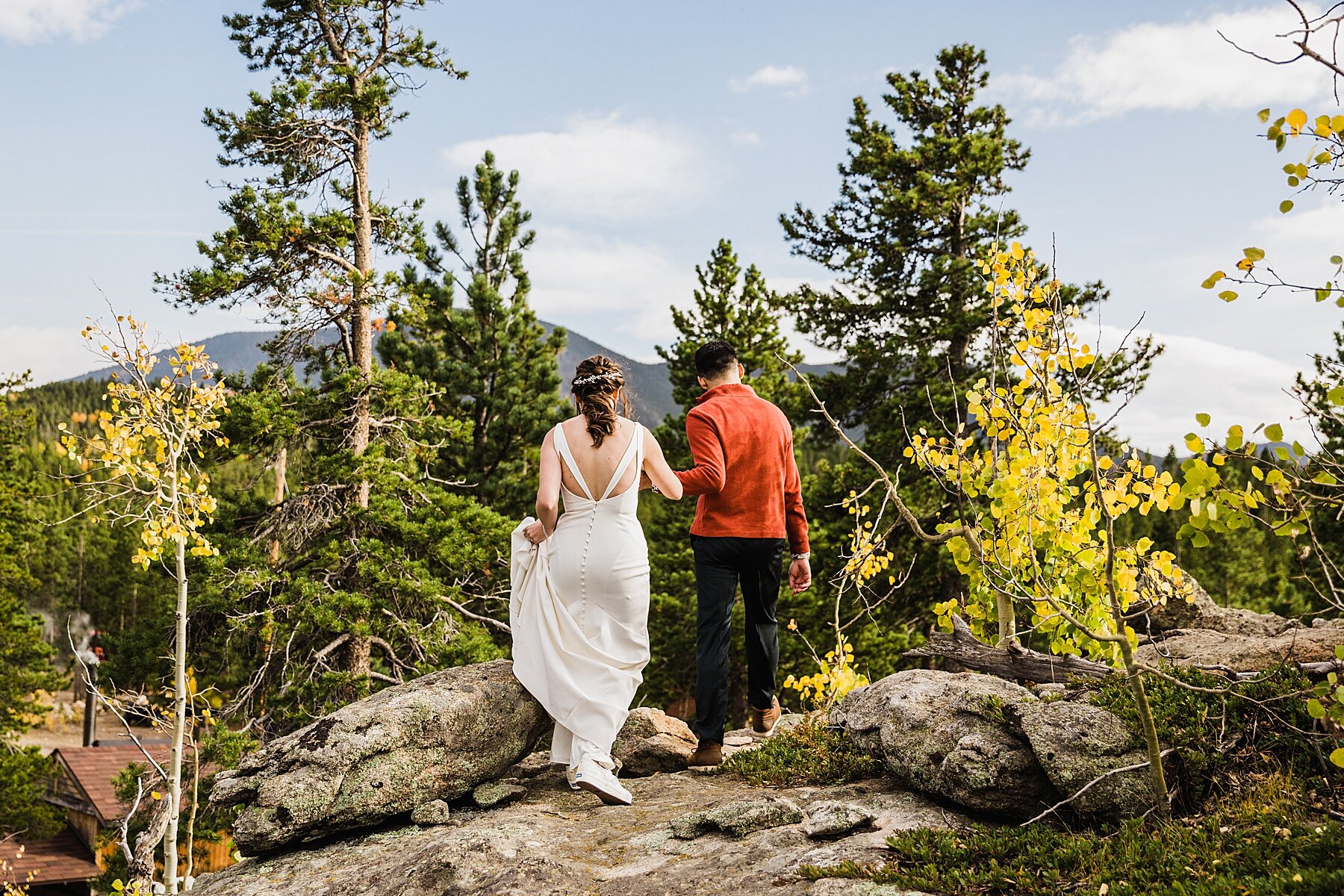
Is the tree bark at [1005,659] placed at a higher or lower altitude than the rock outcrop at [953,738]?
higher

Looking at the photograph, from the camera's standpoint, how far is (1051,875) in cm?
333

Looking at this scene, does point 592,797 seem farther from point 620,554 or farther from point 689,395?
point 689,395

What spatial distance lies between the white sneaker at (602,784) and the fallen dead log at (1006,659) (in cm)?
190

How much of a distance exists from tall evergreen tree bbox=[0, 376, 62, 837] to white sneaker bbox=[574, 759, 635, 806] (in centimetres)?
2327

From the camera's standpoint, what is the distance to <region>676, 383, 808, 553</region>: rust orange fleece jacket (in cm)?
543

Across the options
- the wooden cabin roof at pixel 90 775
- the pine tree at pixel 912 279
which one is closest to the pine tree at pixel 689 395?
the pine tree at pixel 912 279

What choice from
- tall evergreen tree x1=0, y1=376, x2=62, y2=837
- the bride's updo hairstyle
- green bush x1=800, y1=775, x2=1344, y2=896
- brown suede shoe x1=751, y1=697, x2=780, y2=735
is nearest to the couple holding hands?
the bride's updo hairstyle

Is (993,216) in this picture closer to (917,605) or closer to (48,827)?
(917,605)

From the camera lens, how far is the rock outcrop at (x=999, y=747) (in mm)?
3912

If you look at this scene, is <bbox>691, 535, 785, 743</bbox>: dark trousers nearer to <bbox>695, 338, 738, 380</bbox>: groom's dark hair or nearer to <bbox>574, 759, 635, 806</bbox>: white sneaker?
<bbox>574, 759, 635, 806</bbox>: white sneaker

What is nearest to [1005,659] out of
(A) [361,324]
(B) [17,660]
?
(A) [361,324]

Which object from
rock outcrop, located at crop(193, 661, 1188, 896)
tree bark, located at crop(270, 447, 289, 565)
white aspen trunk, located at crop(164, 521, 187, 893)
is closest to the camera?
rock outcrop, located at crop(193, 661, 1188, 896)

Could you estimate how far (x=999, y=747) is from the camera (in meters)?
4.21

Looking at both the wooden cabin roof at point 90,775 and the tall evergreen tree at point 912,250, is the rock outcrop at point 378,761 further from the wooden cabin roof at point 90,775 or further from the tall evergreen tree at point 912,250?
the wooden cabin roof at point 90,775
